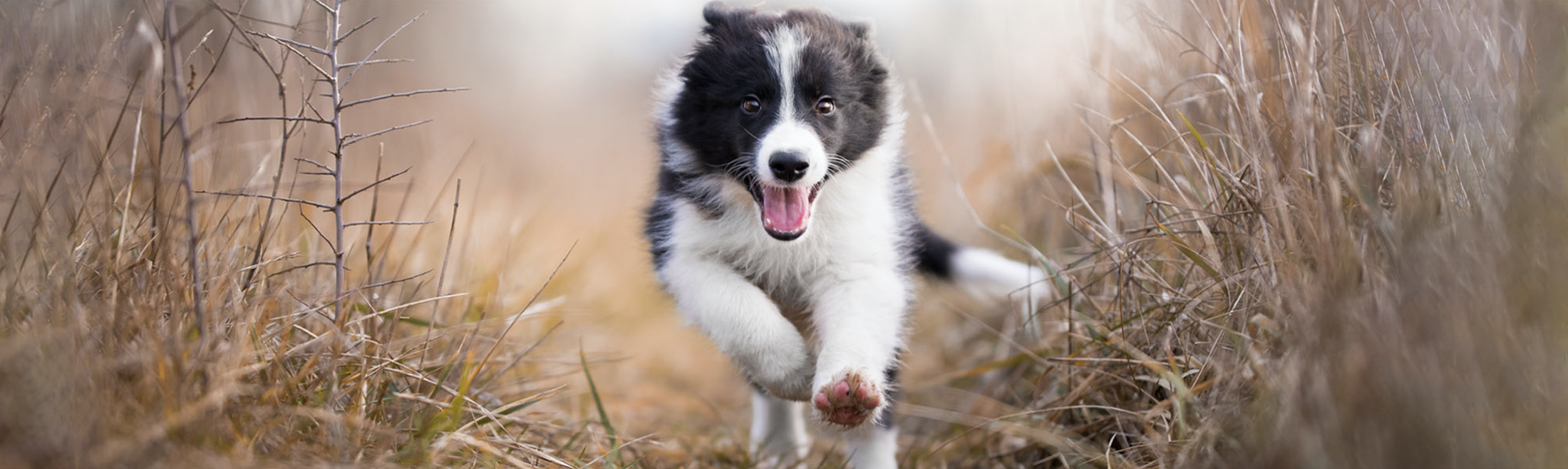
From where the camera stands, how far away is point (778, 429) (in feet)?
10.8

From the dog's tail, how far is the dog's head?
628 millimetres

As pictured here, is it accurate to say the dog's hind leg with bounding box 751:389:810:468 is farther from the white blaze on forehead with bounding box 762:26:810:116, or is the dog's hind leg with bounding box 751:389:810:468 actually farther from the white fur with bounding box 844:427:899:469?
the white blaze on forehead with bounding box 762:26:810:116

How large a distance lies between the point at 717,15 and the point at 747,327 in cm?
108

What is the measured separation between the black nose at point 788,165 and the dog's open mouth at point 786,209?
0.41ft

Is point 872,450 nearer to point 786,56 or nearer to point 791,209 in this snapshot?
point 791,209

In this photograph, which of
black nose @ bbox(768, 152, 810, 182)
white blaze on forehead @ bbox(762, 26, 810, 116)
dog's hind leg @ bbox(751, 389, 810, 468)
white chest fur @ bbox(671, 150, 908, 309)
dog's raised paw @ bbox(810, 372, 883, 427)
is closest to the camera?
dog's raised paw @ bbox(810, 372, 883, 427)

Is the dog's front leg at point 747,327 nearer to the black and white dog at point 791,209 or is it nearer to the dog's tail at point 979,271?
the black and white dog at point 791,209

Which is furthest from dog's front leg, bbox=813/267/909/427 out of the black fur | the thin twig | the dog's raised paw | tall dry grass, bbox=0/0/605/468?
the thin twig

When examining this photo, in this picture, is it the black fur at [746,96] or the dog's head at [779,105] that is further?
the black fur at [746,96]

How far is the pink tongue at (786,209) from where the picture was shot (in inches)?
101

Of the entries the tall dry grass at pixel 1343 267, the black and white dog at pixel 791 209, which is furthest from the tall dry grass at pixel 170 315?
the tall dry grass at pixel 1343 267

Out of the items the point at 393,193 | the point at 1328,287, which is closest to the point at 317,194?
the point at 393,193

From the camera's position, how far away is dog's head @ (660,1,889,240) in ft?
8.29

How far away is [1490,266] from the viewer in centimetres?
158
